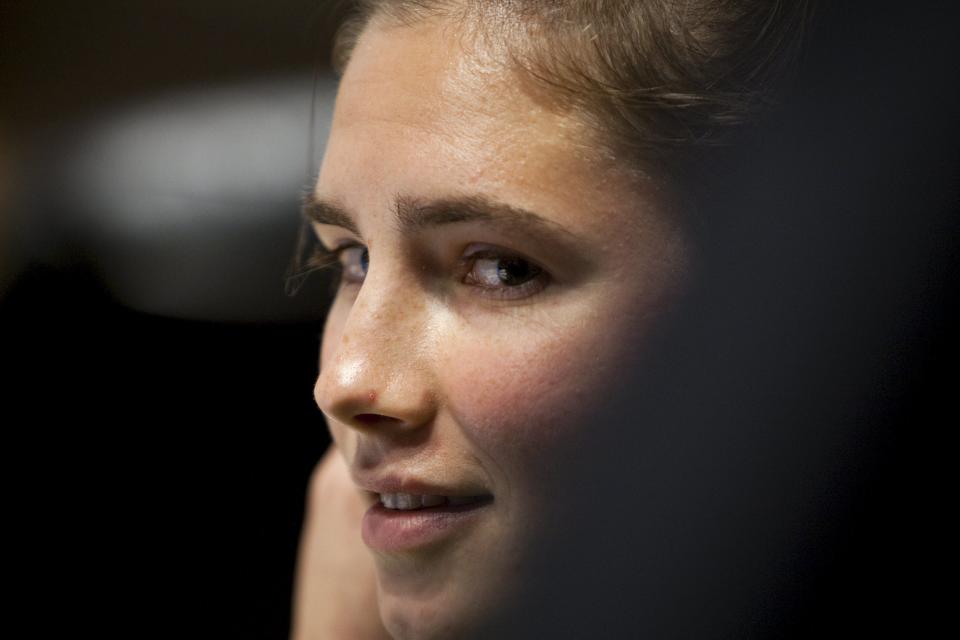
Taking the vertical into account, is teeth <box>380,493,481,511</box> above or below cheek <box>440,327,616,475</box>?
below

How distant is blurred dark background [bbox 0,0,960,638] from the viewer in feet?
0.97

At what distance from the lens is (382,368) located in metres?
0.32

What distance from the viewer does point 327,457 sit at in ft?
1.77

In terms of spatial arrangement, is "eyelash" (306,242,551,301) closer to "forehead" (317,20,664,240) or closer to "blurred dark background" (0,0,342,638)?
"forehead" (317,20,664,240)

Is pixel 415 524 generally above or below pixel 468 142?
below

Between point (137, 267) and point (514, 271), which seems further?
point (137, 267)

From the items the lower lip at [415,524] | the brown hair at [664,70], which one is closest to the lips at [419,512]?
the lower lip at [415,524]

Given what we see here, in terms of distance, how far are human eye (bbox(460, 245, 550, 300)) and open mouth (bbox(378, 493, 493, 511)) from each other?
0.06 meters

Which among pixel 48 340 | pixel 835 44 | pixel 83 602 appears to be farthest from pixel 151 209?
pixel 835 44

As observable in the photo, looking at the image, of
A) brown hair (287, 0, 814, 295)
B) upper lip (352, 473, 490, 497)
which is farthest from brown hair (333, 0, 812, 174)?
upper lip (352, 473, 490, 497)

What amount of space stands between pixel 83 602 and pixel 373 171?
0.91ft

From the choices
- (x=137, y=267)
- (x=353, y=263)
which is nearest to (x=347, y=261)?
(x=353, y=263)

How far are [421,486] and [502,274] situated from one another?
7cm

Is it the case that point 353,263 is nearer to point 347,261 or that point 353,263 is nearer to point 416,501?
point 347,261
